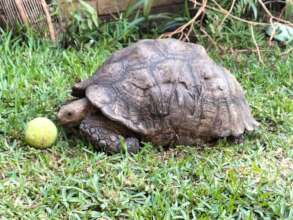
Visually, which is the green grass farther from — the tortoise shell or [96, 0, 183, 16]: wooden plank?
[96, 0, 183, 16]: wooden plank

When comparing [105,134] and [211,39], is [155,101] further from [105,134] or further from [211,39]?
[211,39]

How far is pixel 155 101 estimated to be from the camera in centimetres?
361

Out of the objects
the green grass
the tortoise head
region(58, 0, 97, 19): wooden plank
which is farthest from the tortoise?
region(58, 0, 97, 19): wooden plank

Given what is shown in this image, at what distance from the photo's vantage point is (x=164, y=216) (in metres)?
3.07

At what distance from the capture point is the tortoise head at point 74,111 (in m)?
3.70

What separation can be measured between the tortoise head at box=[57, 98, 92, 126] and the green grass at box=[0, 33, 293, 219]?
0.13m

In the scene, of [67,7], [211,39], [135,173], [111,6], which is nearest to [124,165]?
[135,173]

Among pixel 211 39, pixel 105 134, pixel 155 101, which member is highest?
pixel 155 101

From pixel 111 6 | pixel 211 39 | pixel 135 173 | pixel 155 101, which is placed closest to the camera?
pixel 135 173

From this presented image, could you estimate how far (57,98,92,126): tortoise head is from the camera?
3.70m

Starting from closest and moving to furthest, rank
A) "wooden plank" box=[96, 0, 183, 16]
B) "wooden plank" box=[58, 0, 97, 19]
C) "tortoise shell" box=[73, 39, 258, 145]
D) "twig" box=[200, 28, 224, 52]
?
"tortoise shell" box=[73, 39, 258, 145]
"twig" box=[200, 28, 224, 52]
"wooden plank" box=[58, 0, 97, 19]
"wooden plank" box=[96, 0, 183, 16]

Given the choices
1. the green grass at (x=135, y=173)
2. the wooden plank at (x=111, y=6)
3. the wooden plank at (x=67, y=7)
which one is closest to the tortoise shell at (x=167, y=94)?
the green grass at (x=135, y=173)

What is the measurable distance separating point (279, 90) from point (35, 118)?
2083mm

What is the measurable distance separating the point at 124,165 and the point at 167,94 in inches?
20.3
